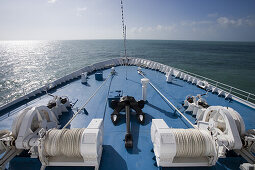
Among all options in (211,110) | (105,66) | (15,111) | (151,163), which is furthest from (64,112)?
(105,66)

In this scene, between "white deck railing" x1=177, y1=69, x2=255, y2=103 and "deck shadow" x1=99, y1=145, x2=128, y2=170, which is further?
"white deck railing" x1=177, y1=69, x2=255, y2=103

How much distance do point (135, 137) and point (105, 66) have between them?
17.7 m

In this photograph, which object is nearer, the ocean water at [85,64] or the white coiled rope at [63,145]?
the white coiled rope at [63,145]

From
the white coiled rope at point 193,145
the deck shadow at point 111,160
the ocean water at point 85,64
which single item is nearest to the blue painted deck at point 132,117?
the deck shadow at point 111,160

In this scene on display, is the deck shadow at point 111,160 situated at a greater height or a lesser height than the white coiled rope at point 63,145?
lesser

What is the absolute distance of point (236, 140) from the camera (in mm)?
4996

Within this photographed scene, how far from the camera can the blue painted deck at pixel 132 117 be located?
5.60m

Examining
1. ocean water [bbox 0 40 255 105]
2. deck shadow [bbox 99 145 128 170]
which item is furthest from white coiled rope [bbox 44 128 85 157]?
ocean water [bbox 0 40 255 105]

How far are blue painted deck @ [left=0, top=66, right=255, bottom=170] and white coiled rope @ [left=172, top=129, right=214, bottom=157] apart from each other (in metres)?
1.41

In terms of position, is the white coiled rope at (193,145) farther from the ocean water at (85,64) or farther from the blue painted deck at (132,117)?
the ocean water at (85,64)

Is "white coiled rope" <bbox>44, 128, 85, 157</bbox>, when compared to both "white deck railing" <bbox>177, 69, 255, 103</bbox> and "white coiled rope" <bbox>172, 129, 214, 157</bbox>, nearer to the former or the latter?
"white coiled rope" <bbox>172, 129, 214, 157</bbox>

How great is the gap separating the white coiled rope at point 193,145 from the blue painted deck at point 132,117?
1406 mm

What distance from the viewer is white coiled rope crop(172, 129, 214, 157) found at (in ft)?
15.6

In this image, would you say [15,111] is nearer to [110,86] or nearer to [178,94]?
[110,86]
